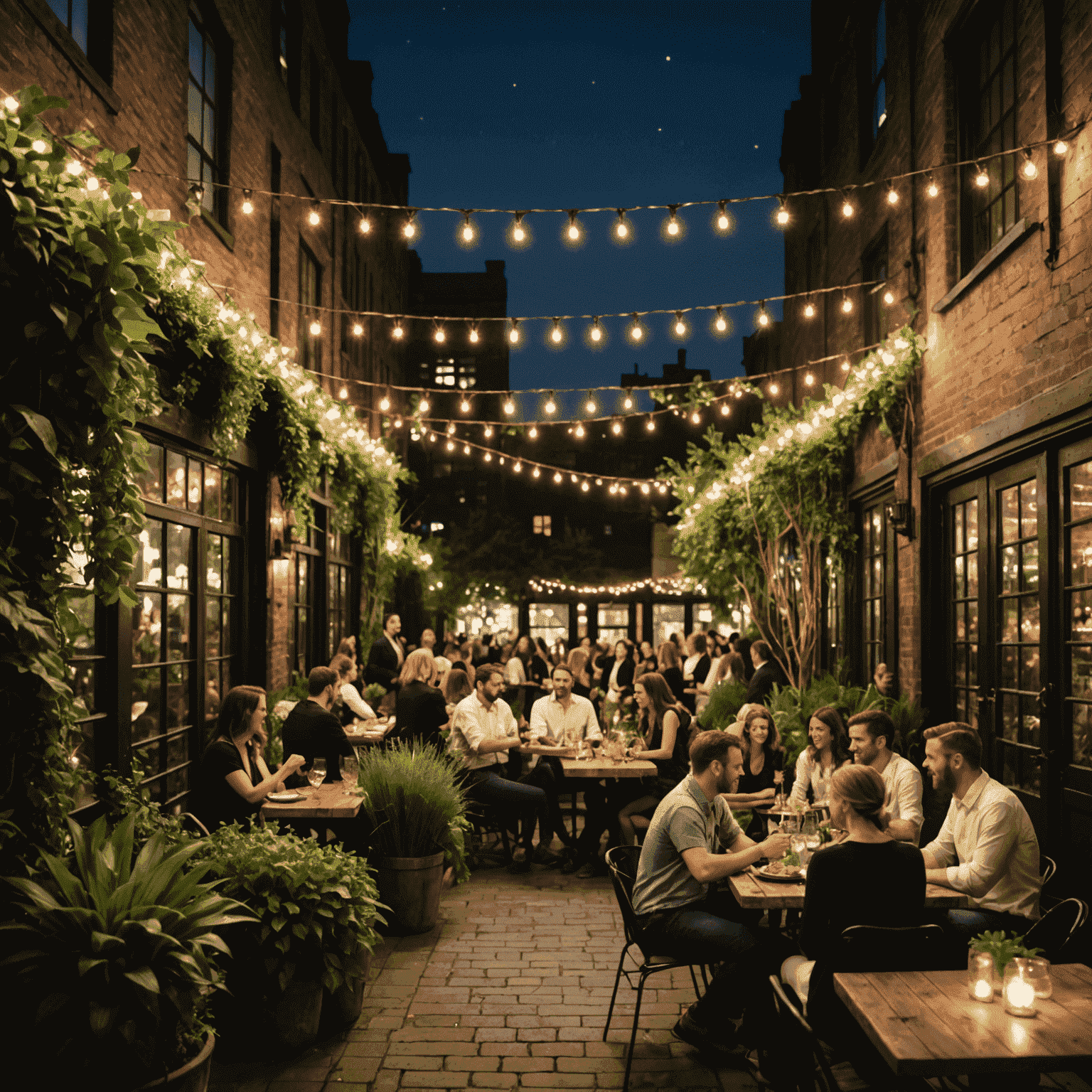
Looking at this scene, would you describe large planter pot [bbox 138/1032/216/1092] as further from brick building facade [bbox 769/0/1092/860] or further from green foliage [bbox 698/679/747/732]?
green foliage [bbox 698/679/747/732]

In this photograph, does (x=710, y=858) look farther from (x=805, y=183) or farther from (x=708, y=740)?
(x=805, y=183)

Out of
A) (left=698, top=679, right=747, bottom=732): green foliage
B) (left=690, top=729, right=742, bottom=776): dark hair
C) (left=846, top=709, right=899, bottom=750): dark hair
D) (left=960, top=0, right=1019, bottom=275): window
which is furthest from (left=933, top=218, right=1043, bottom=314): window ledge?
Result: (left=698, top=679, right=747, bottom=732): green foliage

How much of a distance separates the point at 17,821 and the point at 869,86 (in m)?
10.8

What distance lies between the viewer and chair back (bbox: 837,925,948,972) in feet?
11.4

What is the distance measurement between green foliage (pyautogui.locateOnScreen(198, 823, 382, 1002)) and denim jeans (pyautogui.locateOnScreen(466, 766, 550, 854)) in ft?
10.4

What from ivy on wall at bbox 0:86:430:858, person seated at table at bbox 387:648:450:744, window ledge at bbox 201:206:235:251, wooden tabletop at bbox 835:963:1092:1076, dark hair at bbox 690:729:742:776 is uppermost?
window ledge at bbox 201:206:235:251

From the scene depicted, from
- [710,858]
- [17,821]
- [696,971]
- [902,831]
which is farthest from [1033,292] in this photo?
[17,821]

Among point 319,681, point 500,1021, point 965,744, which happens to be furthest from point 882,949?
point 319,681

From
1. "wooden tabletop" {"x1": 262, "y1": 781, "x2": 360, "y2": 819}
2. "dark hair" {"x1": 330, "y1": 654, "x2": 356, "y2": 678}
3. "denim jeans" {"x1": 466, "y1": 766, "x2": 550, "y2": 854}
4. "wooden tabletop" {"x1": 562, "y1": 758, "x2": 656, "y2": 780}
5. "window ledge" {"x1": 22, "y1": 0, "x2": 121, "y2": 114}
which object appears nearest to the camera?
"window ledge" {"x1": 22, "y1": 0, "x2": 121, "y2": 114}

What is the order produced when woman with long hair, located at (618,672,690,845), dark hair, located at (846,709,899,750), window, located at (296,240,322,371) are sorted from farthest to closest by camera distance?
window, located at (296,240,322,371), woman with long hair, located at (618,672,690,845), dark hair, located at (846,709,899,750)

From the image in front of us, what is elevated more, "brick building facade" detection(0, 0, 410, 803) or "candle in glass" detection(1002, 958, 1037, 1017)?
"brick building facade" detection(0, 0, 410, 803)

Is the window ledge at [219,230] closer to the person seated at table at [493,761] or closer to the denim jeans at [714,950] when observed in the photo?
the person seated at table at [493,761]

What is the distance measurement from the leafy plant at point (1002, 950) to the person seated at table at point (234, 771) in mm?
3931

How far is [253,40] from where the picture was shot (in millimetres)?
9805
